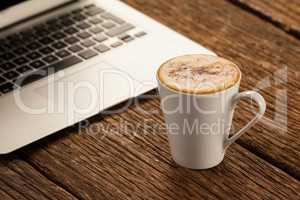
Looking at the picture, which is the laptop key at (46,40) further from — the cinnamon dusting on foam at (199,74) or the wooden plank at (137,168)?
the cinnamon dusting on foam at (199,74)

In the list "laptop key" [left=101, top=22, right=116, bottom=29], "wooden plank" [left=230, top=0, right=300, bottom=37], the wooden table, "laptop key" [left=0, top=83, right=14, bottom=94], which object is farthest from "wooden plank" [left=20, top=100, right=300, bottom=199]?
"wooden plank" [left=230, top=0, right=300, bottom=37]

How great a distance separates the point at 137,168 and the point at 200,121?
13cm

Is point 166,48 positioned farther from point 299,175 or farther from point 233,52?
point 299,175

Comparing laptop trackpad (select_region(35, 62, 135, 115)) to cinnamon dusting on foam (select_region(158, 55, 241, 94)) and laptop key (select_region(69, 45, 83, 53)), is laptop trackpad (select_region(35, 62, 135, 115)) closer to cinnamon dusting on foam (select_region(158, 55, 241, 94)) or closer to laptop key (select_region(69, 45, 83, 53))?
laptop key (select_region(69, 45, 83, 53))

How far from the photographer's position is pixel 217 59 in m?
0.75

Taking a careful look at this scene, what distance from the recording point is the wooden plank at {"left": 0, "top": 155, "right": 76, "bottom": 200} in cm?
75

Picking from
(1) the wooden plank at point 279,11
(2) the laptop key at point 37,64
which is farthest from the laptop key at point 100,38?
(1) the wooden plank at point 279,11

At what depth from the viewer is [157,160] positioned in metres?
0.79

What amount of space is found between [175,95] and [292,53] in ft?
1.23

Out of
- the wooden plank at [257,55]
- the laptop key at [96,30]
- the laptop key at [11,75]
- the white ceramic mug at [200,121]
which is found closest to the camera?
the white ceramic mug at [200,121]

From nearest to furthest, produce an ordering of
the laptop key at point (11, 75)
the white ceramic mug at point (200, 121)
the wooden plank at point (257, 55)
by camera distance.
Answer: the white ceramic mug at point (200, 121), the wooden plank at point (257, 55), the laptop key at point (11, 75)

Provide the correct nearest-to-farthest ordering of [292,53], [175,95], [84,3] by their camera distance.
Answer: [175,95] < [292,53] < [84,3]

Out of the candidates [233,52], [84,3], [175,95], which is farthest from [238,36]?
[175,95]

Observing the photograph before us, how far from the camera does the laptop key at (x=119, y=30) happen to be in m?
1.03
